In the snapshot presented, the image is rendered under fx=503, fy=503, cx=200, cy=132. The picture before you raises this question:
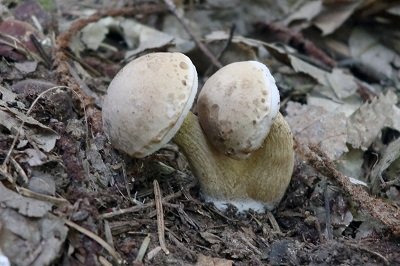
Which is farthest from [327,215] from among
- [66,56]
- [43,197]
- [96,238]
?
[66,56]

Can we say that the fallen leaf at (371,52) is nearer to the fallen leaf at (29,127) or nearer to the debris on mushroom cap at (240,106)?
the debris on mushroom cap at (240,106)

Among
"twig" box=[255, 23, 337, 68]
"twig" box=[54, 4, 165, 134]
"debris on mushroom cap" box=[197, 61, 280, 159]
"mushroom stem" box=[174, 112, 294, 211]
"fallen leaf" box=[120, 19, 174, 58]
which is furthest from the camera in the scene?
"twig" box=[255, 23, 337, 68]

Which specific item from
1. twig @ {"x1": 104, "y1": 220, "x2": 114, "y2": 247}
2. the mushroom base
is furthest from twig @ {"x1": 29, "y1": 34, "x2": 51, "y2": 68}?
twig @ {"x1": 104, "y1": 220, "x2": 114, "y2": 247}

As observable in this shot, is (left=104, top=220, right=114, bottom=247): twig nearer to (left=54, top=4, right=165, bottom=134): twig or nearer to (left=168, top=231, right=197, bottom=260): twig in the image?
(left=168, top=231, right=197, bottom=260): twig

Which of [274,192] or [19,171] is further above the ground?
[19,171]

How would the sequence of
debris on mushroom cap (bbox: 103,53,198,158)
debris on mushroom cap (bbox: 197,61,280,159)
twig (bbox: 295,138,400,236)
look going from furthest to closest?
twig (bbox: 295,138,400,236) → debris on mushroom cap (bbox: 197,61,280,159) → debris on mushroom cap (bbox: 103,53,198,158)

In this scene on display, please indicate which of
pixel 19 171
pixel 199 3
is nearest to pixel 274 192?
pixel 19 171

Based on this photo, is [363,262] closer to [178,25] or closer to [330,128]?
[330,128]
